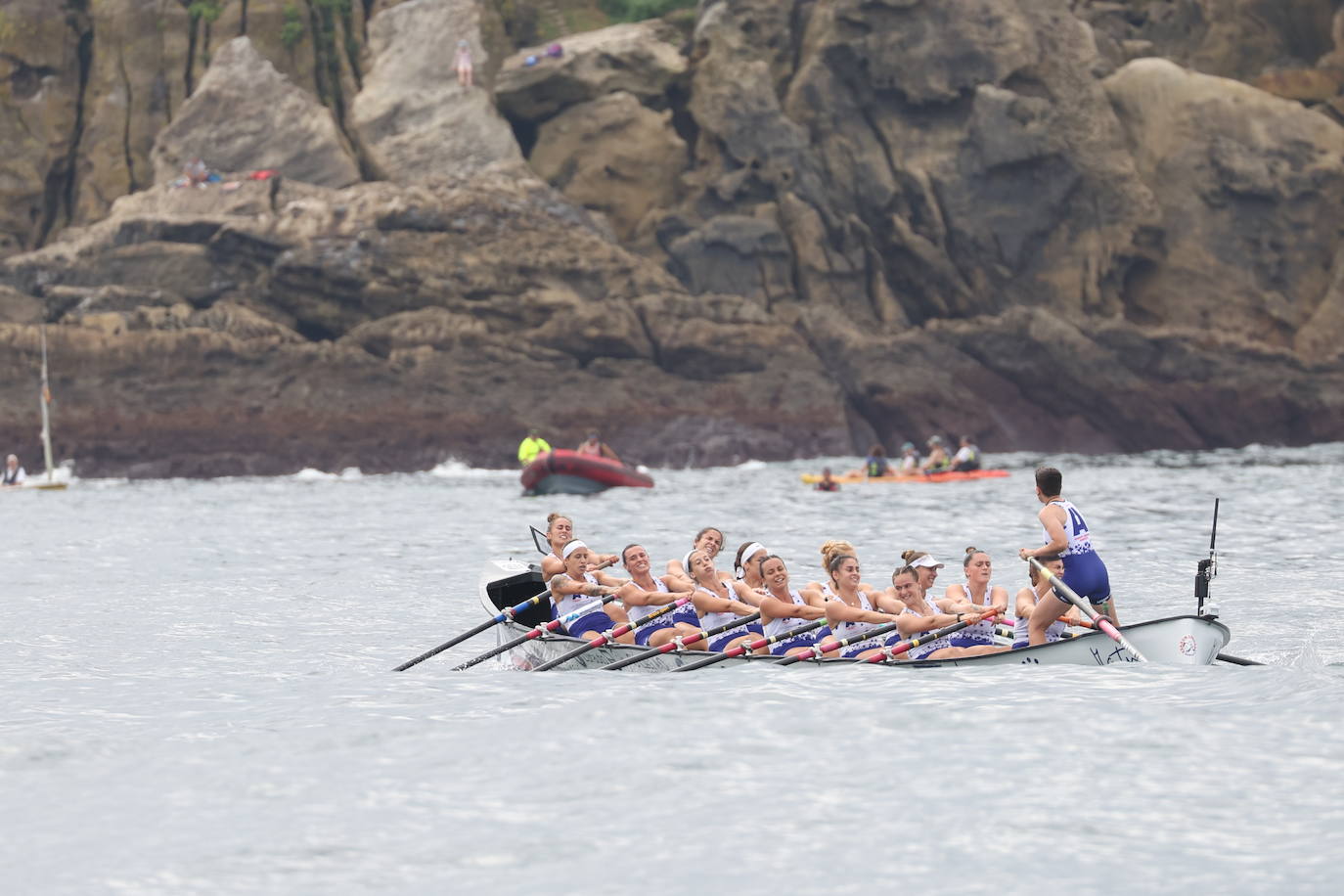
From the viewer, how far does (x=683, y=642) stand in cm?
1452

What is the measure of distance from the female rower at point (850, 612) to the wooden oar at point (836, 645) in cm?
8

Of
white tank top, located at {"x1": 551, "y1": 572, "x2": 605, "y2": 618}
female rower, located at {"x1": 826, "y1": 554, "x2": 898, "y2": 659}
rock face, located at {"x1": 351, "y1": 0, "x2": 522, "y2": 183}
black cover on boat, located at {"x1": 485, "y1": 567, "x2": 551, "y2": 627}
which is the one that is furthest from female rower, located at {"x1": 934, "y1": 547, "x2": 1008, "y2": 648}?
rock face, located at {"x1": 351, "y1": 0, "x2": 522, "y2": 183}

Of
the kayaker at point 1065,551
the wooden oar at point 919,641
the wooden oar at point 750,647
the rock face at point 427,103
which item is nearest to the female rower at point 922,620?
the wooden oar at point 919,641

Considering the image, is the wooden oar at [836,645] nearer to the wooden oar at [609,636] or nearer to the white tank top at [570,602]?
the wooden oar at [609,636]

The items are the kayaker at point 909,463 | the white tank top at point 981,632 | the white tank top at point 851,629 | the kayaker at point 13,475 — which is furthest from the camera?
the kayaker at point 13,475

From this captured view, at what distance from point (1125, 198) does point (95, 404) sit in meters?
33.2

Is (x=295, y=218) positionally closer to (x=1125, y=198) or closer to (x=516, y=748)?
(x=1125, y=198)

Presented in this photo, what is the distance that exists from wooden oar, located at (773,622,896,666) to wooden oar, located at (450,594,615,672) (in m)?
1.98

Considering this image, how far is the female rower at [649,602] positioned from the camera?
595 inches

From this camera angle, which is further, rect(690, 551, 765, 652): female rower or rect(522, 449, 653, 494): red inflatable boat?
rect(522, 449, 653, 494): red inflatable boat

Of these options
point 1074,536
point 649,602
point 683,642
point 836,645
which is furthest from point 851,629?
point 1074,536

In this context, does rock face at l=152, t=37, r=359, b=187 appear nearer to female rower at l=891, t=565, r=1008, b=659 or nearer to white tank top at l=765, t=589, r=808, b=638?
white tank top at l=765, t=589, r=808, b=638

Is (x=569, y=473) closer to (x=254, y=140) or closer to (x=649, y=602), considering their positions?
(x=254, y=140)

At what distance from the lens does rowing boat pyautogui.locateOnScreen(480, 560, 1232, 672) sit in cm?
1315
